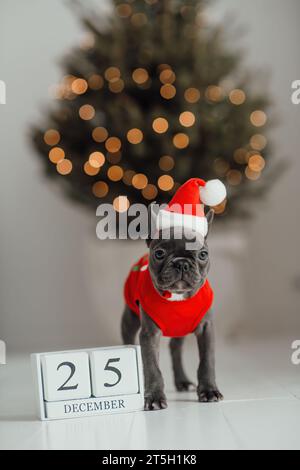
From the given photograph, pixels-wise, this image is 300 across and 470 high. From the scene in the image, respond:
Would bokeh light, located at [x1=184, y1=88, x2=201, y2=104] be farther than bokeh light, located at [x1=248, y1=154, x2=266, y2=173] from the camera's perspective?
No

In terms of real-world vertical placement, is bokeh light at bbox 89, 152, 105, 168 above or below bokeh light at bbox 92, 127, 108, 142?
below

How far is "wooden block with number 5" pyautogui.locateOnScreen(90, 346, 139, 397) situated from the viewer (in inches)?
69.9

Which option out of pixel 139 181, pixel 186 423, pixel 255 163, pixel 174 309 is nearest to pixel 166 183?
pixel 139 181

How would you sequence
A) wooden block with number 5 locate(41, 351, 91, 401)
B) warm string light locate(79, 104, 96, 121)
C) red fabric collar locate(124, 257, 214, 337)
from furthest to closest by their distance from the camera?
warm string light locate(79, 104, 96, 121), red fabric collar locate(124, 257, 214, 337), wooden block with number 5 locate(41, 351, 91, 401)

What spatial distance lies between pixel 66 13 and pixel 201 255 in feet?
7.77

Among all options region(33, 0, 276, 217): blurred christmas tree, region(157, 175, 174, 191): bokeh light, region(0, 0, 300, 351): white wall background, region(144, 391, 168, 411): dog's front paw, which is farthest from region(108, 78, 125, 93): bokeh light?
region(144, 391, 168, 411): dog's front paw

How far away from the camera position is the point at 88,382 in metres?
1.77

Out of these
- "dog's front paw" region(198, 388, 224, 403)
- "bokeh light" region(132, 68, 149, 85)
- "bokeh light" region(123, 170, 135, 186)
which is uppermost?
"bokeh light" region(132, 68, 149, 85)

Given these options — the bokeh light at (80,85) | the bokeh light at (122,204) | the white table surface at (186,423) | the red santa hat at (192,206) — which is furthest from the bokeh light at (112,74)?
the white table surface at (186,423)

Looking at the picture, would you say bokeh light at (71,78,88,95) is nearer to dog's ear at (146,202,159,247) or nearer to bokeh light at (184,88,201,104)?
bokeh light at (184,88,201,104)

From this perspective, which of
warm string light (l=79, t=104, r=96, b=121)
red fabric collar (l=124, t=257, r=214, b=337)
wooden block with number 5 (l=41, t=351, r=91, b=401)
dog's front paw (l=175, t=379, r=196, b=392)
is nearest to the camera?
wooden block with number 5 (l=41, t=351, r=91, b=401)

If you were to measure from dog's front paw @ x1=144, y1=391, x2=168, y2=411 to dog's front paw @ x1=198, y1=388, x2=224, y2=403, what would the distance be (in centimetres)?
12

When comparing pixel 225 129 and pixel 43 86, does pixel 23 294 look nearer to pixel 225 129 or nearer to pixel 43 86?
pixel 43 86

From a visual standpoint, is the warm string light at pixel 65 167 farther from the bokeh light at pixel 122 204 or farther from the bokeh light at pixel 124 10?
the bokeh light at pixel 124 10
